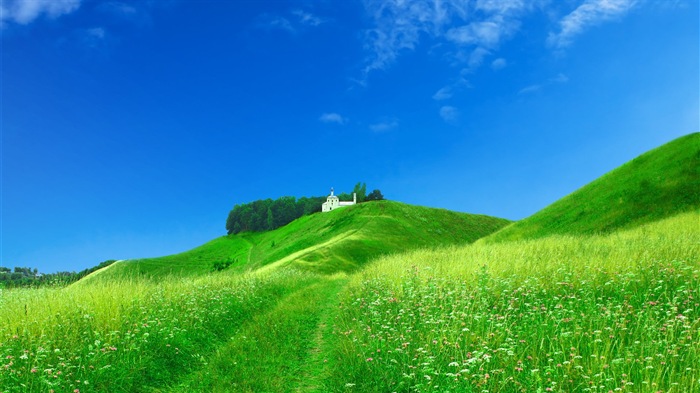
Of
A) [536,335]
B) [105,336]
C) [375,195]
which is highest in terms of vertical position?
[375,195]

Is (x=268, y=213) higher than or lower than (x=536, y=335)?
higher

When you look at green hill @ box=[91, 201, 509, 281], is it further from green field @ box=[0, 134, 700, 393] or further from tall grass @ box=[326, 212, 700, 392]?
tall grass @ box=[326, 212, 700, 392]

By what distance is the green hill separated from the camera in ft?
188

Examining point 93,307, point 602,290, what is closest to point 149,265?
point 93,307

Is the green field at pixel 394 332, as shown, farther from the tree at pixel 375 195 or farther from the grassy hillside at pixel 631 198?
the tree at pixel 375 195

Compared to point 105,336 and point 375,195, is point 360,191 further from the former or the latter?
point 105,336

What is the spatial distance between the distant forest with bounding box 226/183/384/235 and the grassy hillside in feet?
361

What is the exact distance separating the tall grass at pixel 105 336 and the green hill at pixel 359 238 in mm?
37748

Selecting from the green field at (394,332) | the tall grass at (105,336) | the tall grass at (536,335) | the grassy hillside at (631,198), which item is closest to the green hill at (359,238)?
the grassy hillside at (631,198)

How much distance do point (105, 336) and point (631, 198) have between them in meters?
45.3

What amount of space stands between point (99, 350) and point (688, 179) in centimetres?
4826

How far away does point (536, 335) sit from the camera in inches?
302

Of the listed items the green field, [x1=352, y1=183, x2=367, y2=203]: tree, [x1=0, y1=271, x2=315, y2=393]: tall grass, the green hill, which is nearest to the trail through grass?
the green field

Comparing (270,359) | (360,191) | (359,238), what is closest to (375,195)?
(360,191)
